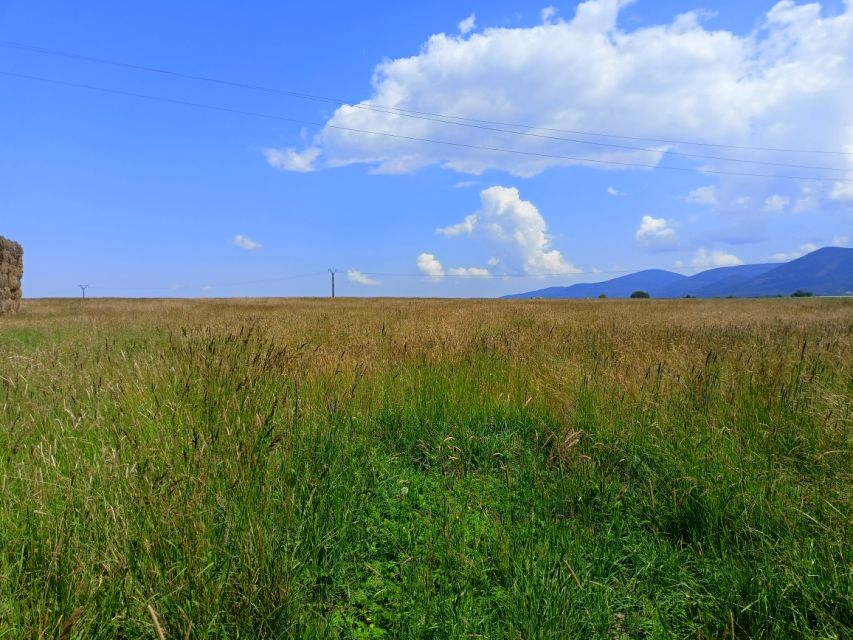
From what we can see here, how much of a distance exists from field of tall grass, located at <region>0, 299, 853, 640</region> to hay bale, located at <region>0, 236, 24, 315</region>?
20759 mm

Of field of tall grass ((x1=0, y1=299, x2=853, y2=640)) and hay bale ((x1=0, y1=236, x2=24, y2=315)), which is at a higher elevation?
hay bale ((x1=0, y1=236, x2=24, y2=315))

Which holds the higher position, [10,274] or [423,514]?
[10,274]

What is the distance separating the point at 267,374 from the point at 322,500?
173 cm

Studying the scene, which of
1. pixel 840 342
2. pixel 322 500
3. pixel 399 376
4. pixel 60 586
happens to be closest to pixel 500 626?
pixel 322 500

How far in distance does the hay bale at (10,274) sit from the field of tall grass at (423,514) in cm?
2076

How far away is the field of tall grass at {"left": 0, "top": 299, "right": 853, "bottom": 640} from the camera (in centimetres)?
182

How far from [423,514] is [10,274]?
84.4 feet

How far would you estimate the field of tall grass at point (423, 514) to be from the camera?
71.8 inches

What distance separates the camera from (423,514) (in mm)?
2705

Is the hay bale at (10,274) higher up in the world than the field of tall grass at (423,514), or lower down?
higher up

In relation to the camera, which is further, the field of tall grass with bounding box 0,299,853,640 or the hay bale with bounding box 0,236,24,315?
the hay bale with bounding box 0,236,24,315

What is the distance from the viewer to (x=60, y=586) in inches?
68.7

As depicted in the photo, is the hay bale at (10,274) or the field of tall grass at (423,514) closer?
the field of tall grass at (423,514)

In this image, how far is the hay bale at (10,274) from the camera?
19.1 m
